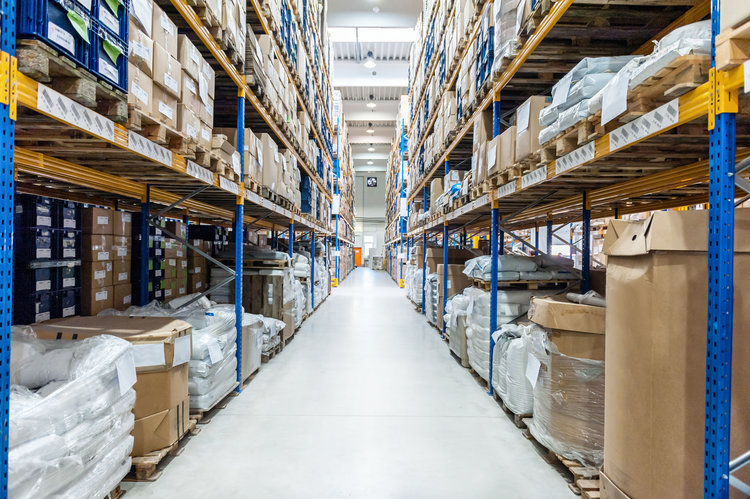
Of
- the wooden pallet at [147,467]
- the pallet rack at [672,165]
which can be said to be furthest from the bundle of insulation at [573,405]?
the wooden pallet at [147,467]

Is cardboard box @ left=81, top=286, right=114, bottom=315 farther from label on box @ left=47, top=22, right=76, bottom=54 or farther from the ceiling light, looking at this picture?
the ceiling light

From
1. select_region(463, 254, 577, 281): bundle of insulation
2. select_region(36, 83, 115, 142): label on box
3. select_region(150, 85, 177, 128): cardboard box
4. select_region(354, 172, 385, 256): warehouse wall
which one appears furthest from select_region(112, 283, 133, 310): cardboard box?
select_region(354, 172, 385, 256): warehouse wall

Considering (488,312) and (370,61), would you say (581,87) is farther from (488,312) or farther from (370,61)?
(370,61)

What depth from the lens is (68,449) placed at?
5.65 feet

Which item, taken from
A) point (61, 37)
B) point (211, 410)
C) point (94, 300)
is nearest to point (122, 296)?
point (94, 300)

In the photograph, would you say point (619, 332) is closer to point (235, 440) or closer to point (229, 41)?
point (235, 440)

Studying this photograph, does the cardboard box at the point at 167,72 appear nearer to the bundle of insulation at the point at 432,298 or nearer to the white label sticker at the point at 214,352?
the white label sticker at the point at 214,352

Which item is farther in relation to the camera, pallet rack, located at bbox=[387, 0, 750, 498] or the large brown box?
the large brown box

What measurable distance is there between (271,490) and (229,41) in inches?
140

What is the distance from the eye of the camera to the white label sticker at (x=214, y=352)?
3236 mm

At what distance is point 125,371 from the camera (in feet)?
7.22

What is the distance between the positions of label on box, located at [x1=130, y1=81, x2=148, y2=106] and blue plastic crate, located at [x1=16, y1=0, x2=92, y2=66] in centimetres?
40

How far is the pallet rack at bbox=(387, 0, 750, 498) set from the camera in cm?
147

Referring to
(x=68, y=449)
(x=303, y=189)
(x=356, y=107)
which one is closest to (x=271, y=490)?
(x=68, y=449)
